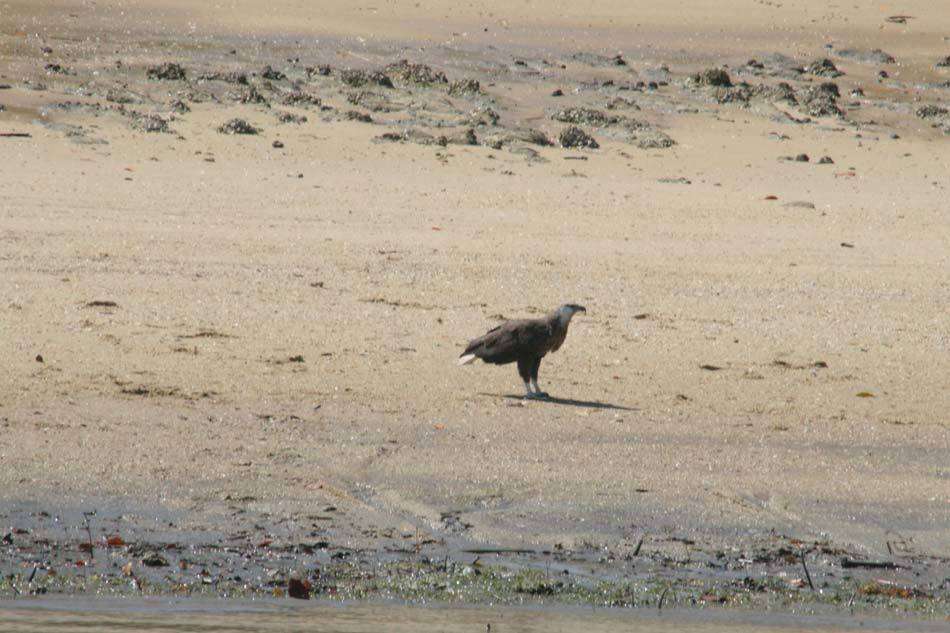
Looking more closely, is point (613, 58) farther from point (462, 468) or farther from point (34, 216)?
point (462, 468)

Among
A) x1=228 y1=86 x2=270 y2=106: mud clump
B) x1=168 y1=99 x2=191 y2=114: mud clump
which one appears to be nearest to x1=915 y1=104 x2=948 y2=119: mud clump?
x1=228 y1=86 x2=270 y2=106: mud clump

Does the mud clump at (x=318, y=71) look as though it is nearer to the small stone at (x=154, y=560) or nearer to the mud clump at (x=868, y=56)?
the mud clump at (x=868, y=56)

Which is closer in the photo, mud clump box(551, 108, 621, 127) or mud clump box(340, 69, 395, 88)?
mud clump box(551, 108, 621, 127)

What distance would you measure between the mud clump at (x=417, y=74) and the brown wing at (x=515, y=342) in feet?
43.9

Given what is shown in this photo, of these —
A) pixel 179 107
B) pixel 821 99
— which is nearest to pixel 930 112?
pixel 821 99

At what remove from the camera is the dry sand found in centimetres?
770

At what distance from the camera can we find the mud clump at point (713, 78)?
78.0 feet

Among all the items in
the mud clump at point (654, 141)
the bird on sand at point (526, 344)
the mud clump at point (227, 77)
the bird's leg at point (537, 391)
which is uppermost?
the bird on sand at point (526, 344)

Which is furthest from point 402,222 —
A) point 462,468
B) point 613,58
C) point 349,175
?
point 613,58

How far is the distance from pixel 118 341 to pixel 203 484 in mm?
2857

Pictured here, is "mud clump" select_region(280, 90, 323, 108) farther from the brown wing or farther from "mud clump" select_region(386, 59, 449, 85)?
the brown wing

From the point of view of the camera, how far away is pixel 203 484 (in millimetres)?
7578

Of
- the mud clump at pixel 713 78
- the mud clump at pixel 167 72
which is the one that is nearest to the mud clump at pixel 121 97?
the mud clump at pixel 167 72

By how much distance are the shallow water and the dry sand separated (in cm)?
75
